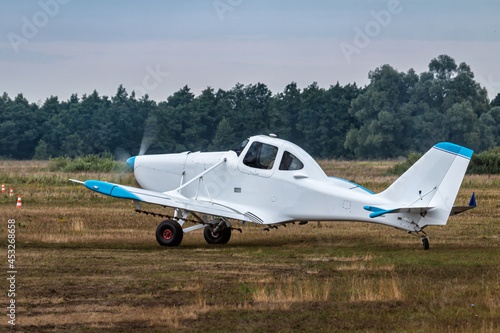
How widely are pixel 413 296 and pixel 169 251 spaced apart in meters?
6.60

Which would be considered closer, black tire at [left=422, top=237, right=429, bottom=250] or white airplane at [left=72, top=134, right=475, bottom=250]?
white airplane at [left=72, top=134, right=475, bottom=250]

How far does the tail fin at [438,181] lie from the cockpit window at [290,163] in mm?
2496

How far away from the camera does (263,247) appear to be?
16406 millimetres

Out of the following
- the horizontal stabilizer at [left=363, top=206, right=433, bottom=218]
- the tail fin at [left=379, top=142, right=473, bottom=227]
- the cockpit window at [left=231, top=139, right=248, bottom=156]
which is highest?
the cockpit window at [left=231, top=139, right=248, bottom=156]

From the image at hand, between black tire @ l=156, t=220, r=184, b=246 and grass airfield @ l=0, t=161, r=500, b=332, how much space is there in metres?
0.36

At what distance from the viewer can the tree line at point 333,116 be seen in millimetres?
74938

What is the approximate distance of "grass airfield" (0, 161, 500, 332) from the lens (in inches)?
348

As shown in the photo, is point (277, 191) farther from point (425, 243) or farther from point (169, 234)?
point (425, 243)

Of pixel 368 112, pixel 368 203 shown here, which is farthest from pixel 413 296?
pixel 368 112

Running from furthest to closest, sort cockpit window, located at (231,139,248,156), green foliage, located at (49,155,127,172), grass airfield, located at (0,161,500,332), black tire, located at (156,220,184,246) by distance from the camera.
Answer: green foliage, located at (49,155,127,172) → cockpit window, located at (231,139,248,156) → black tire, located at (156,220,184,246) → grass airfield, located at (0,161,500,332)

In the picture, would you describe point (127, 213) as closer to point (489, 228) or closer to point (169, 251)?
point (169, 251)

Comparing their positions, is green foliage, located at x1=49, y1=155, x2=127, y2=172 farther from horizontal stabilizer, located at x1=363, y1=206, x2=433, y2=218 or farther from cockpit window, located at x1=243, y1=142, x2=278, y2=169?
horizontal stabilizer, located at x1=363, y1=206, x2=433, y2=218

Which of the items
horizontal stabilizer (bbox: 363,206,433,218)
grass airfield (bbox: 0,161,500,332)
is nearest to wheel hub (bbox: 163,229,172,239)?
grass airfield (bbox: 0,161,500,332)

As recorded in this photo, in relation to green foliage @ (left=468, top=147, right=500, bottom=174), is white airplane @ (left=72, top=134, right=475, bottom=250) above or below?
below
